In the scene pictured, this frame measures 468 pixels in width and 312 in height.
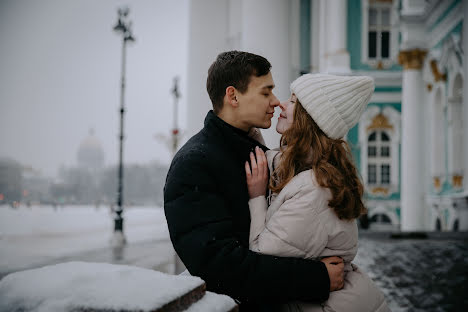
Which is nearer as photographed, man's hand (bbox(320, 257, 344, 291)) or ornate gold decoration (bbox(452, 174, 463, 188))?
man's hand (bbox(320, 257, 344, 291))

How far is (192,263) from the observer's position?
5.52 feet

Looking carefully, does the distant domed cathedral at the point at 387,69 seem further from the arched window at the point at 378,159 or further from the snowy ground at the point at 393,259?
the snowy ground at the point at 393,259

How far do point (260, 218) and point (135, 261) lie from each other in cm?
987

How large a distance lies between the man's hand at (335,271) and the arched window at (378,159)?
2052 centimetres

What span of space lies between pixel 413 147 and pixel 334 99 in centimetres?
1598

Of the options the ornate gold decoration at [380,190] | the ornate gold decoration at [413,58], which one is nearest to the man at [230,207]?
the ornate gold decoration at [413,58]

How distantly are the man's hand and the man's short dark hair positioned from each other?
831 mm

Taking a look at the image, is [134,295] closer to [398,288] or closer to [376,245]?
[398,288]

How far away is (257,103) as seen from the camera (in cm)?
203

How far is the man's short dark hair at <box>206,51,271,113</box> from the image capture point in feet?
6.40

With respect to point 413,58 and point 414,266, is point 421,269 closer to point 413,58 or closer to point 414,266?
point 414,266

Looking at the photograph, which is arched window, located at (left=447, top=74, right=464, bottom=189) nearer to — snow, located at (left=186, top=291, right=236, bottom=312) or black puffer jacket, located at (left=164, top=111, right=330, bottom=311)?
black puffer jacket, located at (left=164, top=111, right=330, bottom=311)

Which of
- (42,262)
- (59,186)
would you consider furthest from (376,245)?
(59,186)

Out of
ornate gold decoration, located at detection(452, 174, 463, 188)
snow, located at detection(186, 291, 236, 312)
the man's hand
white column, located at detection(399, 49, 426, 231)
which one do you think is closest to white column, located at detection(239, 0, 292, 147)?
the man's hand
